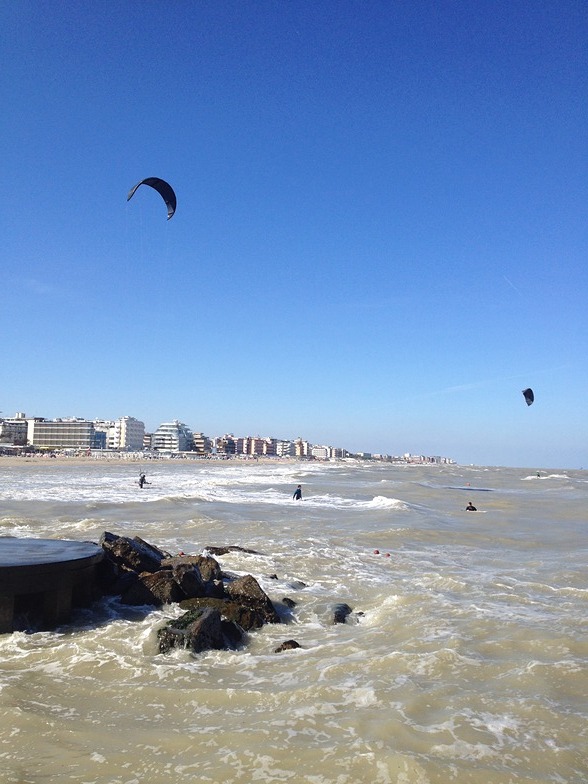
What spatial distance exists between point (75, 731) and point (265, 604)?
14.8ft

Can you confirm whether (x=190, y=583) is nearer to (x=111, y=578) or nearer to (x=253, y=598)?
(x=253, y=598)

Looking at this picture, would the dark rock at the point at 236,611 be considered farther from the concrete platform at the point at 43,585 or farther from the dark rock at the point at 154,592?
the concrete platform at the point at 43,585

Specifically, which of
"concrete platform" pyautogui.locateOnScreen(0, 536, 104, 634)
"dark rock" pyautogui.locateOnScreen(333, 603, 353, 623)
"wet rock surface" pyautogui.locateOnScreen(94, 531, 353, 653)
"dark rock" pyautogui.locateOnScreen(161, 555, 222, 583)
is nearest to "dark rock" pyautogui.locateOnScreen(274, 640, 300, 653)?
"wet rock surface" pyautogui.locateOnScreen(94, 531, 353, 653)

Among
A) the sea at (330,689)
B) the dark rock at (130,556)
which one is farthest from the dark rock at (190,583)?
the dark rock at (130,556)

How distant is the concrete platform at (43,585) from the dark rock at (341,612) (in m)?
4.36

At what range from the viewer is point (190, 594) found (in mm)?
10219

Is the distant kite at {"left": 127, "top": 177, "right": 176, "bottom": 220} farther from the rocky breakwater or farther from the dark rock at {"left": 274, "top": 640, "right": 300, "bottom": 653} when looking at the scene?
the dark rock at {"left": 274, "top": 640, "right": 300, "bottom": 653}

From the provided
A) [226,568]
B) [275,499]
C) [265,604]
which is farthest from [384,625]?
[275,499]

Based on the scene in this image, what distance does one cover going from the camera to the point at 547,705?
650 centimetres

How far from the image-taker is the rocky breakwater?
26.9 ft

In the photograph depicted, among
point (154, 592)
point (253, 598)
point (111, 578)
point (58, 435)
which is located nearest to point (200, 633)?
point (253, 598)

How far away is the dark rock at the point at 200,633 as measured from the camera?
8.03m

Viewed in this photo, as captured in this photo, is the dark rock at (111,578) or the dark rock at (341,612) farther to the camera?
the dark rock at (111,578)

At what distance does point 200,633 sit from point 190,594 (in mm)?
2201
